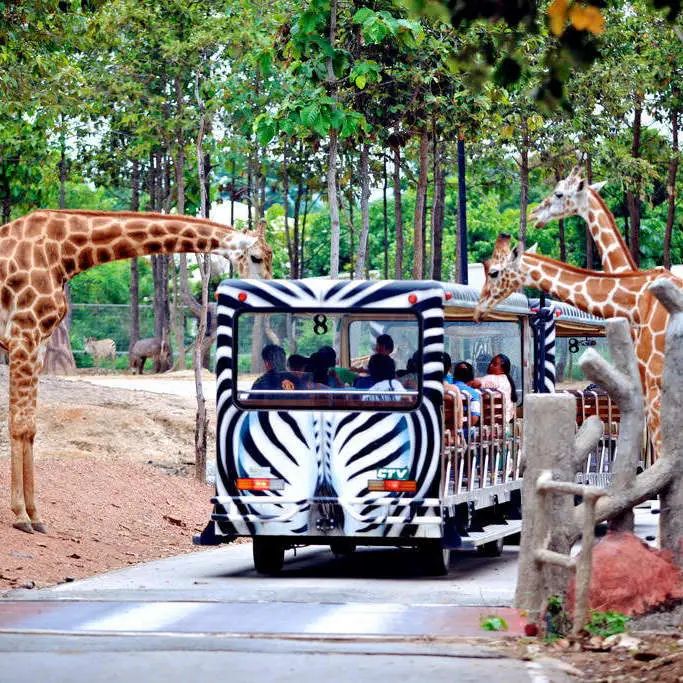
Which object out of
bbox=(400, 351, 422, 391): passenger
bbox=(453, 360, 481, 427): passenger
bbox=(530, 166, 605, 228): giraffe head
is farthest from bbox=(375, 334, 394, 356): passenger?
bbox=(530, 166, 605, 228): giraffe head

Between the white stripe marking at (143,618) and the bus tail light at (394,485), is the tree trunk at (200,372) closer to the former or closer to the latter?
the bus tail light at (394,485)

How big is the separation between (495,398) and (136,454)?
898 cm

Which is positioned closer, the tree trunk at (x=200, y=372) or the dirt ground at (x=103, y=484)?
the dirt ground at (x=103, y=484)

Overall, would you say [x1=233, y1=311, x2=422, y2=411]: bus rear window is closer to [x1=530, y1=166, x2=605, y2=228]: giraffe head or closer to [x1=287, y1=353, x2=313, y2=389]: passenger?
[x1=287, y1=353, x2=313, y2=389]: passenger

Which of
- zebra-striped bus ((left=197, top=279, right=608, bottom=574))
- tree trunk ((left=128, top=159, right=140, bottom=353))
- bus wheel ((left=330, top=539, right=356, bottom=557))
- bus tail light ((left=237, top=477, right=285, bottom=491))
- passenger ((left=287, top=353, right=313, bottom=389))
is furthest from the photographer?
tree trunk ((left=128, top=159, right=140, bottom=353))

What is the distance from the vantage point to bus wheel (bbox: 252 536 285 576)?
16109mm

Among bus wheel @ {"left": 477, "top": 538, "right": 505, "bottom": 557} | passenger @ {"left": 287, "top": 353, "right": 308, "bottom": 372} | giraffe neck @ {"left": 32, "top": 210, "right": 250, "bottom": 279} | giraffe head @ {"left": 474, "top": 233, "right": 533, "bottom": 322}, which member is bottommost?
bus wheel @ {"left": 477, "top": 538, "right": 505, "bottom": 557}

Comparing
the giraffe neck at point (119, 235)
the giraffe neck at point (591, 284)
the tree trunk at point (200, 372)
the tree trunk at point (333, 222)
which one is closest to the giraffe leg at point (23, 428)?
the giraffe neck at point (119, 235)

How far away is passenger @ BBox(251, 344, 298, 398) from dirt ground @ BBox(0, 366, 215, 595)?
2.41 m

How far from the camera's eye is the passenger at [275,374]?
15930mm

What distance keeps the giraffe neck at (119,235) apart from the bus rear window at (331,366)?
1.98 meters

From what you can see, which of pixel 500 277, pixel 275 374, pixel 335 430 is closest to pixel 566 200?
pixel 500 277

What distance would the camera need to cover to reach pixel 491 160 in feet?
129

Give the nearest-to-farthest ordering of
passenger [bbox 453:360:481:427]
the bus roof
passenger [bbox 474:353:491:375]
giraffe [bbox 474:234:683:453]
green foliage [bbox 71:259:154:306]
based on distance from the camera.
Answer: the bus roof < passenger [bbox 453:360:481:427] < giraffe [bbox 474:234:683:453] < passenger [bbox 474:353:491:375] < green foliage [bbox 71:259:154:306]
